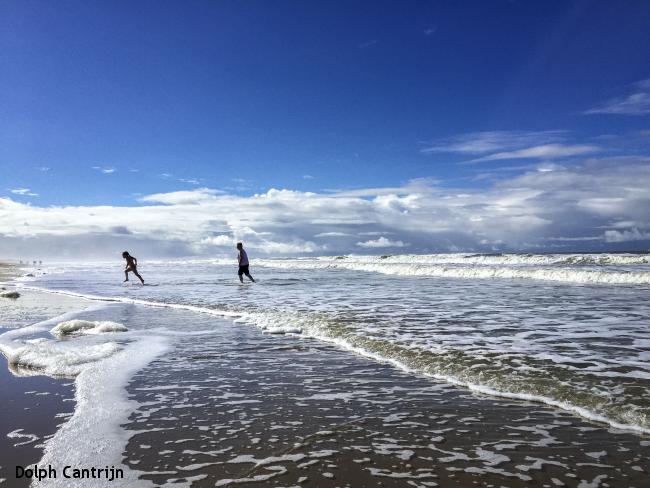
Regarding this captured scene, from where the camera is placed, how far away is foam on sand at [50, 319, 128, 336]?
10.3 m

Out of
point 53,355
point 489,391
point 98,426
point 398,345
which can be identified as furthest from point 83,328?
point 489,391

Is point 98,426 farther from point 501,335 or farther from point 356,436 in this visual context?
point 501,335

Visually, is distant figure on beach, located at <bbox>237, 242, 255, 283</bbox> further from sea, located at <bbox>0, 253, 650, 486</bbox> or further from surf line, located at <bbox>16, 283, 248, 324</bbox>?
sea, located at <bbox>0, 253, 650, 486</bbox>

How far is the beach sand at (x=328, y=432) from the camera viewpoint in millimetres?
3572

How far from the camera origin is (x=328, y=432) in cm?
443

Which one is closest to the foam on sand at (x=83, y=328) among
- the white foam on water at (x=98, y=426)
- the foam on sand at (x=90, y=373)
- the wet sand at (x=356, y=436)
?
the foam on sand at (x=90, y=373)

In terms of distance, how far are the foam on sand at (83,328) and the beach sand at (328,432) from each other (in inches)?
147

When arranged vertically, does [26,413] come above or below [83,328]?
below

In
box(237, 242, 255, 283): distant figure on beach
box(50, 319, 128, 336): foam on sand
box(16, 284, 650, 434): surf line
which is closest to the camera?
box(16, 284, 650, 434): surf line

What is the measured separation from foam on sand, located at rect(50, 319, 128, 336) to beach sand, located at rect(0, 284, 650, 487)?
12.2ft

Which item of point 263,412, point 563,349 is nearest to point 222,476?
point 263,412

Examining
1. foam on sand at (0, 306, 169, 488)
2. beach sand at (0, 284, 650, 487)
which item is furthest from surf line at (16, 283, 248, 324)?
beach sand at (0, 284, 650, 487)

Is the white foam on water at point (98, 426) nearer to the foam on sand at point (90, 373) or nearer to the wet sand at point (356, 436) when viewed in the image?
the foam on sand at point (90, 373)

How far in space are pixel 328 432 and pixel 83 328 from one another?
8248 millimetres
